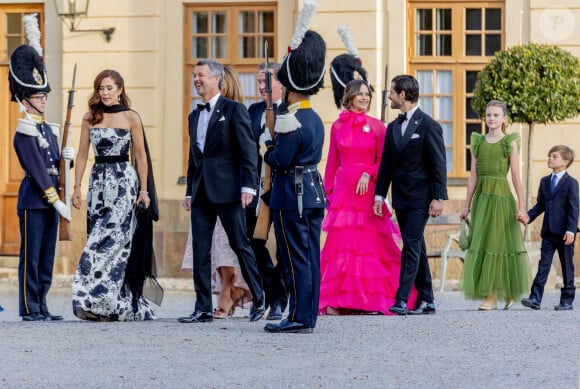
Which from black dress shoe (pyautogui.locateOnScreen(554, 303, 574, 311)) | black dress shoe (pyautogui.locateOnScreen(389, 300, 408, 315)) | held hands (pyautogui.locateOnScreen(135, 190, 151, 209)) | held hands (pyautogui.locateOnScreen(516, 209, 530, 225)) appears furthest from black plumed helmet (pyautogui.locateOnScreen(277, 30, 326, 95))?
black dress shoe (pyautogui.locateOnScreen(554, 303, 574, 311))

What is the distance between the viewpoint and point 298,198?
33.7 feet

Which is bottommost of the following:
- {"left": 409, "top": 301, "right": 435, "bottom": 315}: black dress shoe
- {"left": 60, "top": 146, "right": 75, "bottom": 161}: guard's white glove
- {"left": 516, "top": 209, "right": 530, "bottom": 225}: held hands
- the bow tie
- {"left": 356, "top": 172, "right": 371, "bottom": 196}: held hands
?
{"left": 409, "top": 301, "right": 435, "bottom": 315}: black dress shoe

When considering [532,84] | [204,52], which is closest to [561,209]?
[532,84]

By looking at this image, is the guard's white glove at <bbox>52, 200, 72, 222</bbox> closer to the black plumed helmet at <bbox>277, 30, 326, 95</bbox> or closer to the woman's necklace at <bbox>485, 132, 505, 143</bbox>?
the black plumed helmet at <bbox>277, 30, 326, 95</bbox>

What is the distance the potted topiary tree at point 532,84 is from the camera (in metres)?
17.2

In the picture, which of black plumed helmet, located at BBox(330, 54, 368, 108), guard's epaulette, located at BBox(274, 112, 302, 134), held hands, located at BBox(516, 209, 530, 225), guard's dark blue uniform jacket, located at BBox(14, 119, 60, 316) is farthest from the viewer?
black plumed helmet, located at BBox(330, 54, 368, 108)

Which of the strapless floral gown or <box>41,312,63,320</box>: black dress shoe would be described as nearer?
the strapless floral gown

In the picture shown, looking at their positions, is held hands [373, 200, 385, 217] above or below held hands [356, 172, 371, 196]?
below

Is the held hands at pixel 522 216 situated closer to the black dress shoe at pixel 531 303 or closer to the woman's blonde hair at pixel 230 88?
the black dress shoe at pixel 531 303

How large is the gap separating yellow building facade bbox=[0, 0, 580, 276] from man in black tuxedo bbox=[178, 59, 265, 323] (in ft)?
24.8

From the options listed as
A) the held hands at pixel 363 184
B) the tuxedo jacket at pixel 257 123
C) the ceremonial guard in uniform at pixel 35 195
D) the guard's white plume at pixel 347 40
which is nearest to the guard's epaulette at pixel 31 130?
the ceremonial guard in uniform at pixel 35 195

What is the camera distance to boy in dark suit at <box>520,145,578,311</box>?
13375 millimetres

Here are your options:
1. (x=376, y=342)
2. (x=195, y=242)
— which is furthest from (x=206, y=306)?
(x=376, y=342)

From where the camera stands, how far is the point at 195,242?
11195 mm
